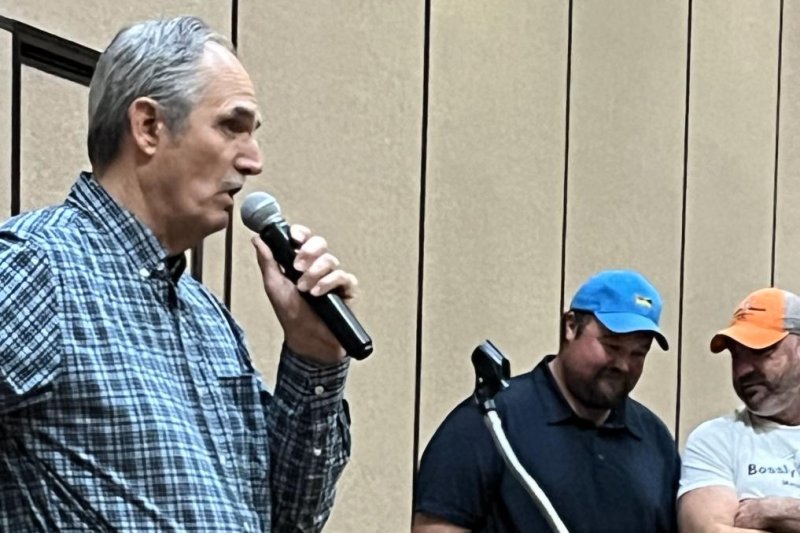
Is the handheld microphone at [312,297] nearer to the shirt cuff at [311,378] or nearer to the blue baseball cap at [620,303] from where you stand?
the shirt cuff at [311,378]

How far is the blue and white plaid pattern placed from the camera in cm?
123

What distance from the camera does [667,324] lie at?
433 centimetres

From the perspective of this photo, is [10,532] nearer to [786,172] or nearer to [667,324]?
[667,324]

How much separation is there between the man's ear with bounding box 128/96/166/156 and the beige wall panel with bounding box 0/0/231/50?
0.88 m

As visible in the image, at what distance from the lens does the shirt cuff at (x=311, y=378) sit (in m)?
1.42

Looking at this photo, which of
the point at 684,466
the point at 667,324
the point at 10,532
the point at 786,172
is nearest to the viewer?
the point at 10,532

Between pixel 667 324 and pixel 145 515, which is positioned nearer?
pixel 145 515

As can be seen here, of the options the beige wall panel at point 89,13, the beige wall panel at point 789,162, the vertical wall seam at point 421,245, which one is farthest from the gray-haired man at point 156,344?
the beige wall panel at point 789,162

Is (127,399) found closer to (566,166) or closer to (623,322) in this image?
(623,322)

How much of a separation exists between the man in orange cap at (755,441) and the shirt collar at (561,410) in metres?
0.13

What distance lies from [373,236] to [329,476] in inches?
68.8

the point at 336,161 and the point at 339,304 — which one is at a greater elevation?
the point at 336,161

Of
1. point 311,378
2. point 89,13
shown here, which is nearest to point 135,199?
point 311,378

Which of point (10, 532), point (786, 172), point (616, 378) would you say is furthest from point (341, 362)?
point (786, 172)
